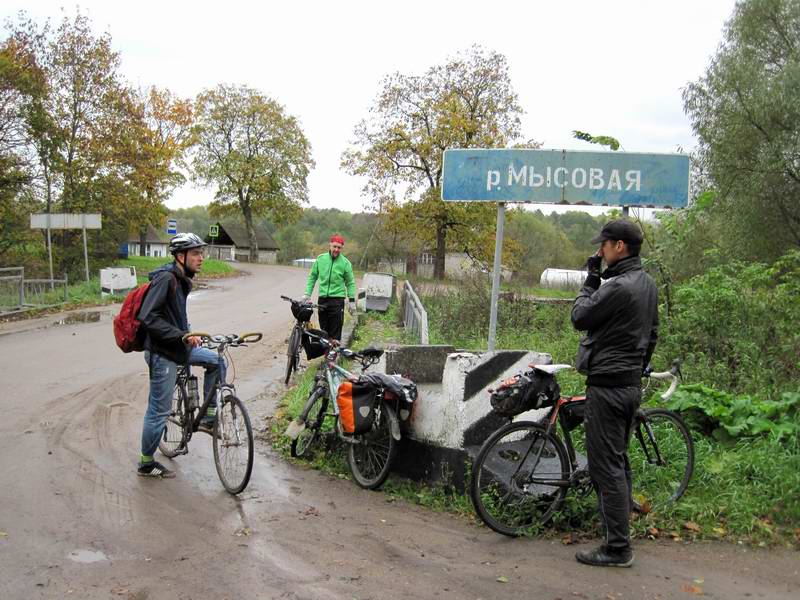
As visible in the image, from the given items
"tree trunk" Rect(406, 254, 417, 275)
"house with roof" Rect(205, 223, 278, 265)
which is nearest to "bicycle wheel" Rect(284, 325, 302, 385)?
"tree trunk" Rect(406, 254, 417, 275)

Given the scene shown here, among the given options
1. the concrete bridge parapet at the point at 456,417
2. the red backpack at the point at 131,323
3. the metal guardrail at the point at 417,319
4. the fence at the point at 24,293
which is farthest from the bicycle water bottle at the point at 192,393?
the fence at the point at 24,293

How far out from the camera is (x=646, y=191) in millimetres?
6691

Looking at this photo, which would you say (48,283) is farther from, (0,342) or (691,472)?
(691,472)

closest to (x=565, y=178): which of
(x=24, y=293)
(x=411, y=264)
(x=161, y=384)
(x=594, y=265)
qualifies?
(x=594, y=265)

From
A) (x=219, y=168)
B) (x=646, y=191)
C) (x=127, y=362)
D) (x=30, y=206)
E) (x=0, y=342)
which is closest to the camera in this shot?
(x=646, y=191)

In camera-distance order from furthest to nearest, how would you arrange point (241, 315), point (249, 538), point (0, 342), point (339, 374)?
point (241, 315)
point (0, 342)
point (339, 374)
point (249, 538)

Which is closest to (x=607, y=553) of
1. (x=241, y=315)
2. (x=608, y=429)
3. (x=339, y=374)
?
(x=608, y=429)

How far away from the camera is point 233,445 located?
220 inches

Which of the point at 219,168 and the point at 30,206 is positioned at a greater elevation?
the point at 219,168

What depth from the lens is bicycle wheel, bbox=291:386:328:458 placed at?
639 cm

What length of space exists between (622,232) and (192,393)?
12.1ft

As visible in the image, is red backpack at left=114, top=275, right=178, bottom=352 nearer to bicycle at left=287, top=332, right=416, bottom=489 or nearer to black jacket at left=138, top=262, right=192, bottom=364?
black jacket at left=138, top=262, right=192, bottom=364

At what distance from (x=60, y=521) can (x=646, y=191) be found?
5.41m

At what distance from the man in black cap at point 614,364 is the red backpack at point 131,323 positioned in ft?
11.2
